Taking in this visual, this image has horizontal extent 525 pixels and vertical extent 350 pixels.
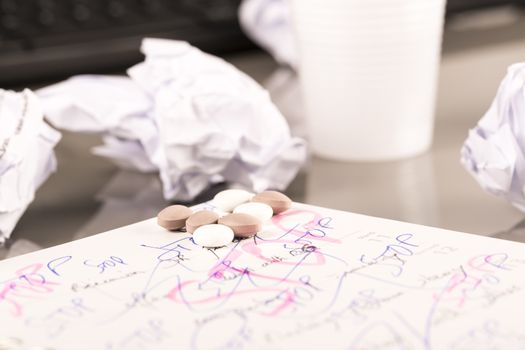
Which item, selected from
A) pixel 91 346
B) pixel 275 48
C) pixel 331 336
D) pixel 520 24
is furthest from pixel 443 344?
pixel 520 24

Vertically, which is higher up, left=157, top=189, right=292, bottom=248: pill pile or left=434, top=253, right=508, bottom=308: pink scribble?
left=434, top=253, right=508, bottom=308: pink scribble

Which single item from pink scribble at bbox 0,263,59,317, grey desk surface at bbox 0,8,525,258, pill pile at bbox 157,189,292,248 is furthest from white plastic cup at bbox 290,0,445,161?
pink scribble at bbox 0,263,59,317

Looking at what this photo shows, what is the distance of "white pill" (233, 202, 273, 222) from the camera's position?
0.51 meters

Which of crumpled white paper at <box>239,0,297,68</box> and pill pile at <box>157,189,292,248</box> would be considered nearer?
pill pile at <box>157,189,292,248</box>

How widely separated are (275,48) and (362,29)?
33 cm

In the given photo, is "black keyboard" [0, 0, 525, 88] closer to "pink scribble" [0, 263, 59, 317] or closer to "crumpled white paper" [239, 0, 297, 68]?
"crumpled white paper" [239, 0, 297, 68]

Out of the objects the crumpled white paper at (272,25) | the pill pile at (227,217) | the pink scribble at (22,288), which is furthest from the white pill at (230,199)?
the crumpled white paper at (272,25)

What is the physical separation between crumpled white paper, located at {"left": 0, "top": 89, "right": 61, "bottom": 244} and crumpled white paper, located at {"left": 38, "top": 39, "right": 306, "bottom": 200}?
0.18ft

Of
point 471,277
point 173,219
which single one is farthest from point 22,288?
point 471,277

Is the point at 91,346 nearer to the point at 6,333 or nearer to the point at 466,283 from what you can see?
the point at 6,333

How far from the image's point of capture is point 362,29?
2.06 feet

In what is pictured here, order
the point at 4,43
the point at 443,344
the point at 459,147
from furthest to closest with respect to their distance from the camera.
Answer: the point at 4,43 → the point at 459,147 → the point at 443,344

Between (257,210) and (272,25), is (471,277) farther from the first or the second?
(272,25)

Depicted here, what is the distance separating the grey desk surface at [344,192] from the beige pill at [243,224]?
0.36 feet
